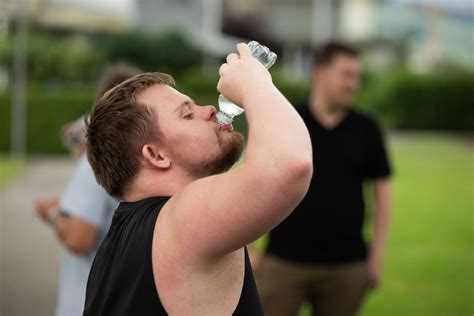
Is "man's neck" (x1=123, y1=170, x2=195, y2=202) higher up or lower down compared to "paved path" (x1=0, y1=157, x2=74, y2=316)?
higher up

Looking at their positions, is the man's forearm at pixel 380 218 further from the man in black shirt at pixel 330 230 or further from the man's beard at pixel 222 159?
the man's beard at pixel 222 159

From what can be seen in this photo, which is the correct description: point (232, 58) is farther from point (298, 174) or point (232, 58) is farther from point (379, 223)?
point (379, 223)

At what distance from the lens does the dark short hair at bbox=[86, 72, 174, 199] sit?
1.86m

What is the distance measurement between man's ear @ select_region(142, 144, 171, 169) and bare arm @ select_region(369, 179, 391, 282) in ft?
8.34

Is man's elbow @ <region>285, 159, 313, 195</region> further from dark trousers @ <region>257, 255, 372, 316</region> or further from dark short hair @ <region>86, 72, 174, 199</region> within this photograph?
dark trousers @ <region>257, 255, 372, 316</region>

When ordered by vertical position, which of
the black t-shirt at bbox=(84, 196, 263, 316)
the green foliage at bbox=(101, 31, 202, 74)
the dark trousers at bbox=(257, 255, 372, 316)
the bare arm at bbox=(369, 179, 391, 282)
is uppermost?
the black t-shirt at bbox=(84, 196, 263, 316)

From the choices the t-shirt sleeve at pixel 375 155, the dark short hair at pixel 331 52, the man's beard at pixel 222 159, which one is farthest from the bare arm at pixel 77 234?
the dark short hair at pixel 331 52

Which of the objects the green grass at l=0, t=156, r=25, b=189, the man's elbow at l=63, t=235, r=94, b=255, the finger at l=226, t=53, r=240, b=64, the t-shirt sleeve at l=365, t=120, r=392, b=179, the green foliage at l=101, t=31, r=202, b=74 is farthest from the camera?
the green foliage at l=101, t=31, r=202, b=74

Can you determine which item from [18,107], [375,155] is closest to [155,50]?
[18,107]

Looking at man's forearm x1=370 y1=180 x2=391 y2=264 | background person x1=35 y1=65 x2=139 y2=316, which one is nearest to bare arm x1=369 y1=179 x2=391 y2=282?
man's forearm x1=370 y1=180 x2=391 y2=264

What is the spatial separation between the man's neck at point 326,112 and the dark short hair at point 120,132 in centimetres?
228

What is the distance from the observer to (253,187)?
1576 mm

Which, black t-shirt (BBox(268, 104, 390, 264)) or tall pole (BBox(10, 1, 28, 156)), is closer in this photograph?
black t-shirt (BBox(268, 104, 390, 264))

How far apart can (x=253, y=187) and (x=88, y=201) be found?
170 centimetres
